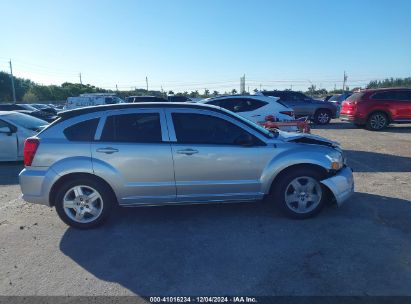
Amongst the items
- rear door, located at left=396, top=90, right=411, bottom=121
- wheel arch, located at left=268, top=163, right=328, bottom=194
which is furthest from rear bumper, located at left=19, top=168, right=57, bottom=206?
rear door, located at left=396, top=90, right=411, bottom=121

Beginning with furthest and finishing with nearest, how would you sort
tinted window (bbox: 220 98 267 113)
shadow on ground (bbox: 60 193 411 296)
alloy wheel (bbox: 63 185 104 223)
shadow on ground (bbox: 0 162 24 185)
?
tinted window (bbox: 220 98 267 113) → shadow on ground (bbox: 0 162 24 185) → alloy wheel (bbox: 63 185 104 223) → shadow on ground (bbox: 60 193 411 296)

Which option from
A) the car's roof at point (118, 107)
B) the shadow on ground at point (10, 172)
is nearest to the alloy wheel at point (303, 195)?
the car's roof at point (118, 107)

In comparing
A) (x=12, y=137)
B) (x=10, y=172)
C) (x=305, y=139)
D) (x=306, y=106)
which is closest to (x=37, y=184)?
(x=305, y=139)

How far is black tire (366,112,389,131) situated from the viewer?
49.4ft

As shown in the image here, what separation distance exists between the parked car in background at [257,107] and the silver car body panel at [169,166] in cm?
504

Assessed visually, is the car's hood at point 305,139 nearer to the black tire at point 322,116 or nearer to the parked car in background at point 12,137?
the parked car in background at point 12,137

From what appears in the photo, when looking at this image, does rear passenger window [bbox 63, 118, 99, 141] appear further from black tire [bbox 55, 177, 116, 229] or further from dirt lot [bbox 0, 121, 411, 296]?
dirt lot [bbox 0, 121, 411, 296]

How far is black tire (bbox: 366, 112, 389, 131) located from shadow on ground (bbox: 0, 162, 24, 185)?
44.9 ft

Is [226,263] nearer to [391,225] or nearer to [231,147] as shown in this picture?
[231,147]

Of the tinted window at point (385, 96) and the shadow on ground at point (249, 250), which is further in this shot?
the tinted window at point (385, 96)

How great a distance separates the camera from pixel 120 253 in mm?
4113

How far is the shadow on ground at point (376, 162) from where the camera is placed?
805cm

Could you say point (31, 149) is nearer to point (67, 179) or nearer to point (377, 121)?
point (67, 179)

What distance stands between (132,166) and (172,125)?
80 cm
